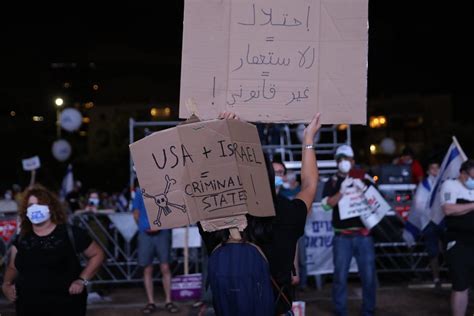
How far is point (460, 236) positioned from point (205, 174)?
163 inches

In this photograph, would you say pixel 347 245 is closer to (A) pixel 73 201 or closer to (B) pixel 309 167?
(B) pixel 309 167

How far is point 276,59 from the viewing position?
3.63m

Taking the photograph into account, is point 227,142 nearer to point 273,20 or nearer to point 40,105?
point 273,20

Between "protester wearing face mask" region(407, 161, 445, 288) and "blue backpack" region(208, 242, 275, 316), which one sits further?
"protester wearing face mask" region(407, 161, 445, 288)

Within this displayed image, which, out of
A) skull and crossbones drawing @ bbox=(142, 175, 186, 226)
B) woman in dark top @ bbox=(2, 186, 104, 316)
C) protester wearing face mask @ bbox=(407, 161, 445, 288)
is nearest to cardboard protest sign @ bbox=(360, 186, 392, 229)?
protester wearing face mask @ bbox=(407, 161, 445, 288)

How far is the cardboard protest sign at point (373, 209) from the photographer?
286 inches

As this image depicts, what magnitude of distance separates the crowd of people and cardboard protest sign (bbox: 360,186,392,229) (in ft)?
0.22

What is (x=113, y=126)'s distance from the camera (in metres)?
49.5

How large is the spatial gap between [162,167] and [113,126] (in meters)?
47.3

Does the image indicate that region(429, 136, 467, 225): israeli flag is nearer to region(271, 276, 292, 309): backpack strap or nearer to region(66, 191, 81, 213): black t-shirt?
region(271, 276, 292, 309): backpack strap

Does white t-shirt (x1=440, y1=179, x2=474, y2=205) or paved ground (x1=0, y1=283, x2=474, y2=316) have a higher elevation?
white t-shirt (x1=440, y1=179, x2=474, y2=205)

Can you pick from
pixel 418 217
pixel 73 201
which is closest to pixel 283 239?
pixel 418 217

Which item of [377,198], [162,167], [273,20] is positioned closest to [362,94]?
[273,20]

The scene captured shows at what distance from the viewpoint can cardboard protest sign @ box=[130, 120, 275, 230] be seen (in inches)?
121
